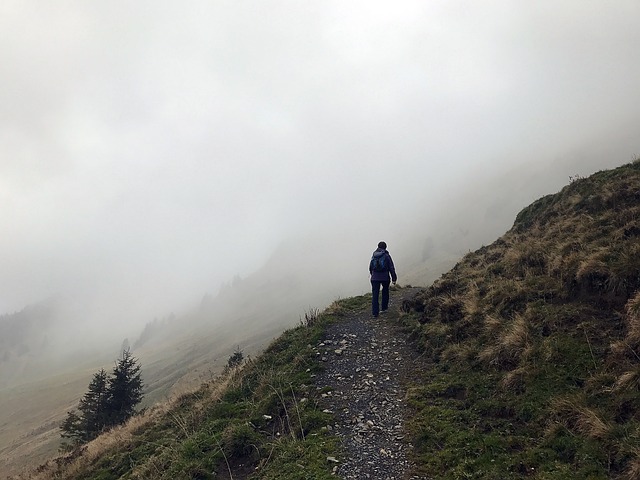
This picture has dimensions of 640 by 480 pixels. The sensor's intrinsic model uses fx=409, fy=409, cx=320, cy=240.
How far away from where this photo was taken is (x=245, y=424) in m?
11.5

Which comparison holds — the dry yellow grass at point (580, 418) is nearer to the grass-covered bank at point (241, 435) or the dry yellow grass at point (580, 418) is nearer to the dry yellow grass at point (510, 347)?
the dry yellow grass at point (510, 347)

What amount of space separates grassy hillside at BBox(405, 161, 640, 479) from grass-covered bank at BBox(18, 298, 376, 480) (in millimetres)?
2816

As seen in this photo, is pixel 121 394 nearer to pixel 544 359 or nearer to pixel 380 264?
pixel 380 264

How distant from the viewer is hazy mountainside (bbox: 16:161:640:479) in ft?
25.7

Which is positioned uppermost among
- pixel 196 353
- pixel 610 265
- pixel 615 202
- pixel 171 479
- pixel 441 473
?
pixel 615 202

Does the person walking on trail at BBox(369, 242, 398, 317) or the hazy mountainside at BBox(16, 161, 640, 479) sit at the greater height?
the person walking on trail at BBox(369, 242, 398, 317)

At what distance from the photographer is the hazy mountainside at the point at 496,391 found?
784 cm

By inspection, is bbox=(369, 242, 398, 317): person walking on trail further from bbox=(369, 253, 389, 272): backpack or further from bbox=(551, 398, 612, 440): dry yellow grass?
bbox=(551, 398, 612, 440): dry yellow grass

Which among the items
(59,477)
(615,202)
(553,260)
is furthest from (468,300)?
(59,477)

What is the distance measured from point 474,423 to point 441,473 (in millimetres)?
1762

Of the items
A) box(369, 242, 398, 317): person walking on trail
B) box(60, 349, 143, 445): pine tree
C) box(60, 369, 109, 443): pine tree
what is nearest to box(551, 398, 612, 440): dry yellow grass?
box(369, 242, 398, 317): person walking on trail

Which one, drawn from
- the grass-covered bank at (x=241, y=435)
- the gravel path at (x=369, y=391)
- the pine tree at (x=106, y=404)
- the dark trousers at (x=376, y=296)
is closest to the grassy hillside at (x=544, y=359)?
the gravel path at (x=369, y=391)

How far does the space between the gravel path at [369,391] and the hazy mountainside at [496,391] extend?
1.25 feet

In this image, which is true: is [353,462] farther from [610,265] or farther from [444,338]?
[610,265]
